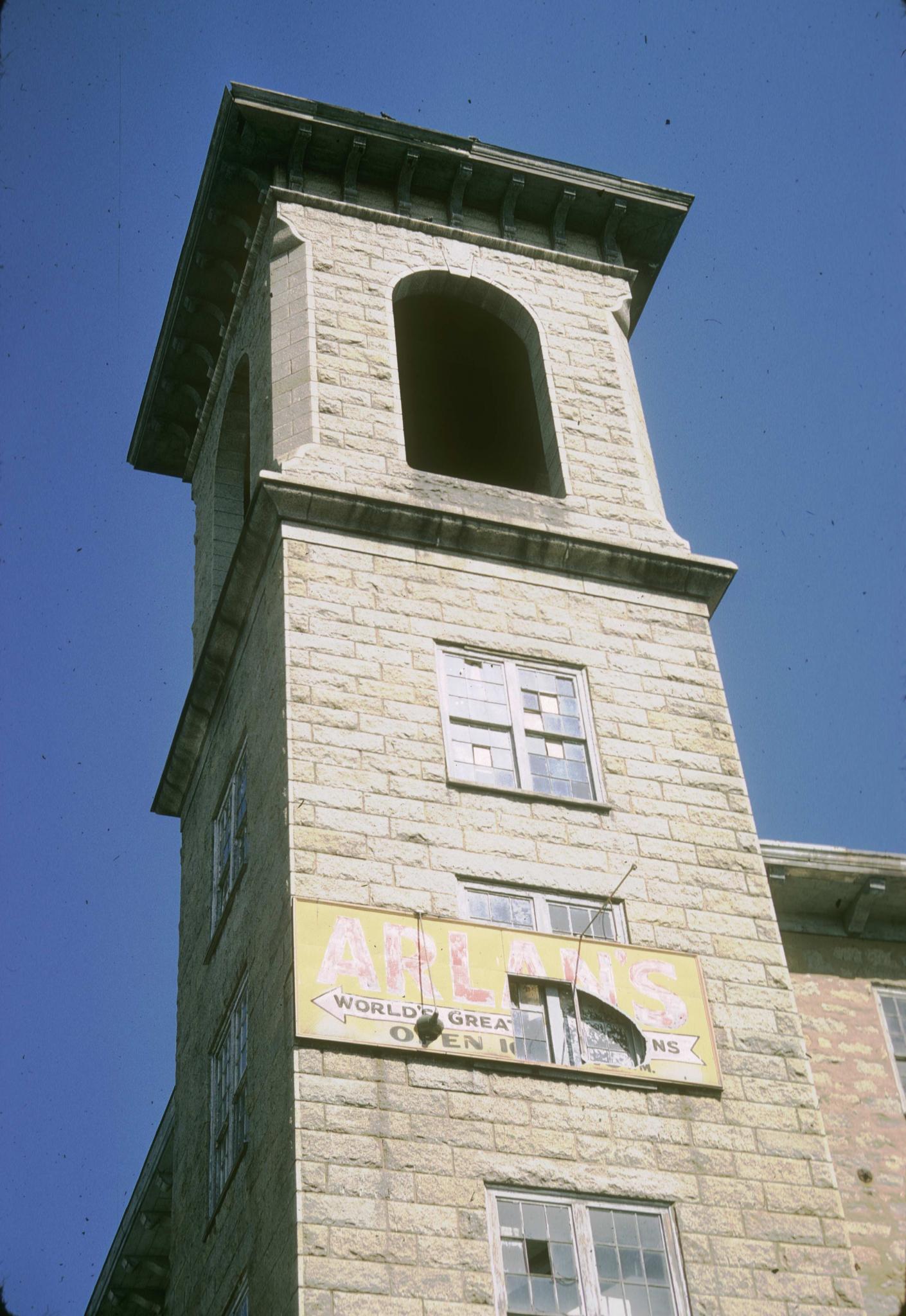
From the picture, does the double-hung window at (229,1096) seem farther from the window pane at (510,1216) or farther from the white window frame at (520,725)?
the white window frame at (520,725)

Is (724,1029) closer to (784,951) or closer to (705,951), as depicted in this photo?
(705,951)

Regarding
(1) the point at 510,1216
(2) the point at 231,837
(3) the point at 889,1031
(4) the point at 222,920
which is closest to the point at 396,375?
(2) the point at 231,837

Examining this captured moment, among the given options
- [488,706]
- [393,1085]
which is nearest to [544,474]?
[488,706]

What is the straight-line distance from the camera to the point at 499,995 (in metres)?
17.5

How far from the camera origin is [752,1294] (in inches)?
643

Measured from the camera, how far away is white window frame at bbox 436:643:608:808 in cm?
1953

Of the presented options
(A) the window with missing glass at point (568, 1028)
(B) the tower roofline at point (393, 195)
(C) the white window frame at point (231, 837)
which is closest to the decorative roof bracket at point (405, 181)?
(B) the tower roofline at point (393, 195)

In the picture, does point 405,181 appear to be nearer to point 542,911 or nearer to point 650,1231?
point 542,911

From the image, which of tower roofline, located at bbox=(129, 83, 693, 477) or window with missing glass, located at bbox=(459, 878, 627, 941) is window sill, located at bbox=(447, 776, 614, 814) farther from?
tower roofline, located at bbox=(129, 83, 693, 477)

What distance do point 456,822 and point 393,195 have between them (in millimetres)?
11290

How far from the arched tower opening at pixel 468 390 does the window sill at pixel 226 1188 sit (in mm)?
11363

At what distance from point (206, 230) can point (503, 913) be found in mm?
12877

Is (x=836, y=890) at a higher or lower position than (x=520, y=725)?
lower

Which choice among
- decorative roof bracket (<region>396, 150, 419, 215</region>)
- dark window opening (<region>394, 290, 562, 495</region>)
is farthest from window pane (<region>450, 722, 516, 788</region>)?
decorative roof bracket (<region>396, 150, 419, 215</region>)
